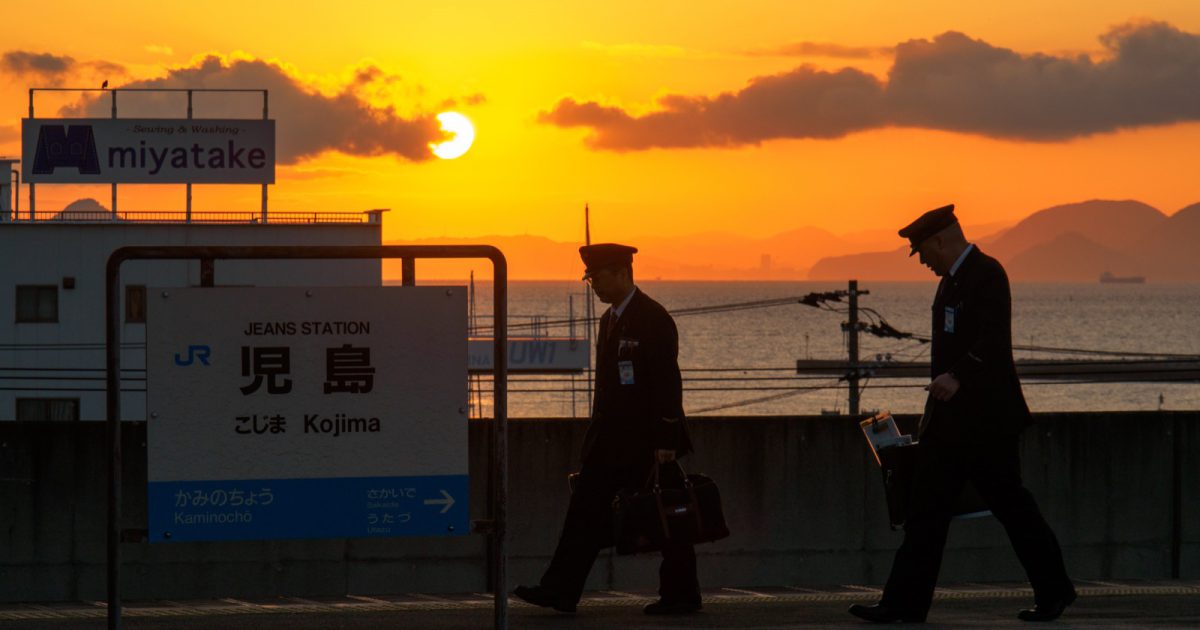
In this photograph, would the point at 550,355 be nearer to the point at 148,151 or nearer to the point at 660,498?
the point at 148,151

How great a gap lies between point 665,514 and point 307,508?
1.86m

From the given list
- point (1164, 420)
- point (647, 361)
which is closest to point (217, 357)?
point (647, 361)

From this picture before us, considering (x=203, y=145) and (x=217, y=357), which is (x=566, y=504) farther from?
(x=203, y=145)

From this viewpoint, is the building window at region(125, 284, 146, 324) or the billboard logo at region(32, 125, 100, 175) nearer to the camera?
the building window at region(125, 284, 146, 324)

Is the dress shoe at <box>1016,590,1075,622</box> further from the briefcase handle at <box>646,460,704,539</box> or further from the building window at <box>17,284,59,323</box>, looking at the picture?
the building window at <box>17,284,59,323</box>

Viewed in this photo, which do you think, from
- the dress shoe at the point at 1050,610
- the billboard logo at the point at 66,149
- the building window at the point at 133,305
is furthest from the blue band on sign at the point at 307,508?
the billboard logo at the point at 66,149

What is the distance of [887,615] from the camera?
7.77 m

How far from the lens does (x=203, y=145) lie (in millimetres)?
59750

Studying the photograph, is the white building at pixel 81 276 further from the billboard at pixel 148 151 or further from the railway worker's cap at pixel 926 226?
the railway worker's cap at pixel 926 226

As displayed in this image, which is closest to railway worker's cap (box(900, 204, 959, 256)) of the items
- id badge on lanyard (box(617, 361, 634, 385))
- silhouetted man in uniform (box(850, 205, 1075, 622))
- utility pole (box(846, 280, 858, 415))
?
silhouetted man in uniform (box(850, 205, 1075, 622))

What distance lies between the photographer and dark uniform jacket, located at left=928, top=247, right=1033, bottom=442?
7.48 metres

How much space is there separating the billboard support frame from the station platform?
125 cm

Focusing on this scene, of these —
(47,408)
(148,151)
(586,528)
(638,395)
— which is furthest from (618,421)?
(148,151)

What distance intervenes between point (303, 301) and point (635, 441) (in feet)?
6.48
